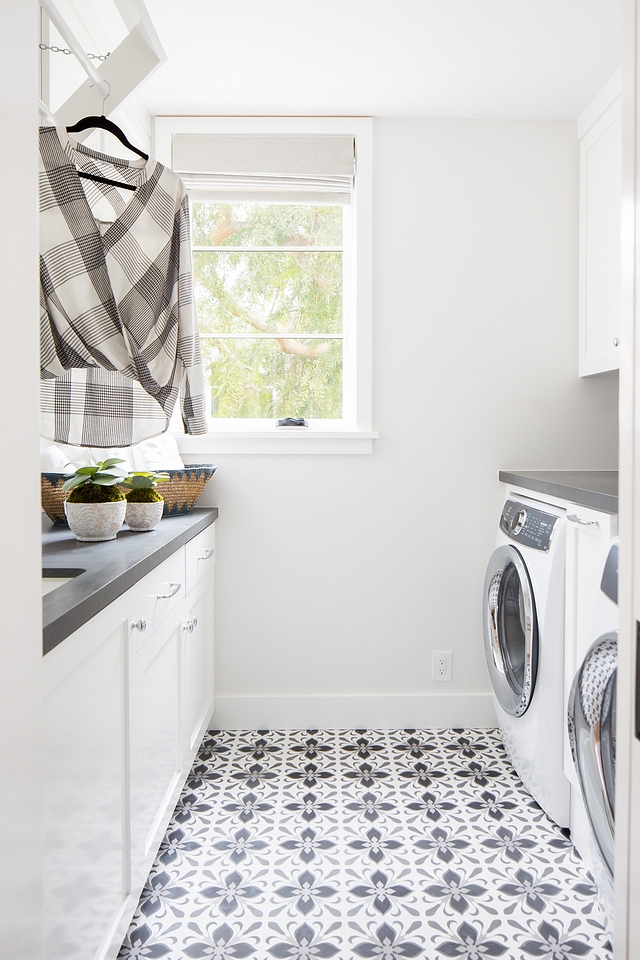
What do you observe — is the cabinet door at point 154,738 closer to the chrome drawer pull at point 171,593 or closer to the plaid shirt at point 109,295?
the chrome drawer pull at point 171,593

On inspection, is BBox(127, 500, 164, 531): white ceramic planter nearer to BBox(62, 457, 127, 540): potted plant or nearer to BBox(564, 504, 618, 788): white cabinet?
BBox(62, 457, 127, 540): potted plant

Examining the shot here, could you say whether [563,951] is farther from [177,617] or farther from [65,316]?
[65,316]

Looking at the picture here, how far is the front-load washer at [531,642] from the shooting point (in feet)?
6.28

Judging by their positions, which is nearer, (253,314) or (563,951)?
(563,951)

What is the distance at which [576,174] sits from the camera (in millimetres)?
2613

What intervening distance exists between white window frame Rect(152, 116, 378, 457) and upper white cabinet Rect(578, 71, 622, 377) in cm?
86

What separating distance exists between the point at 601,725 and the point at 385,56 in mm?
2148

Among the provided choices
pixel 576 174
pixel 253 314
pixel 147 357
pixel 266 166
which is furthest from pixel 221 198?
pixel 147 357

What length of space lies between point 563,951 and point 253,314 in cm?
238

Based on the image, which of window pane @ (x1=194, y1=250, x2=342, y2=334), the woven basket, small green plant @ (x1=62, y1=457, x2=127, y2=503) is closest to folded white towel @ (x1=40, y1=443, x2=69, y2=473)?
small green plant @ (x1=62, y1=457, x2=127, y2=503)

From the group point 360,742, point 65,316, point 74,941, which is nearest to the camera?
point 74,941

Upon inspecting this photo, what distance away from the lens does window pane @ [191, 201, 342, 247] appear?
2734 mm

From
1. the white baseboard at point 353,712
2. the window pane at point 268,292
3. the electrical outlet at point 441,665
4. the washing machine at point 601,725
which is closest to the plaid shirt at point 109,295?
the washing machine at point 601,725

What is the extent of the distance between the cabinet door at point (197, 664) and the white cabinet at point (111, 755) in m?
0.02
